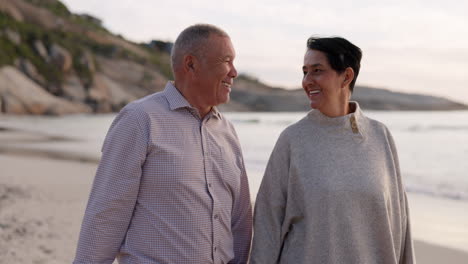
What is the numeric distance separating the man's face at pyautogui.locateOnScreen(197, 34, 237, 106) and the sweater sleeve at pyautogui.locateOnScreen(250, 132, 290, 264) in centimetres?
35

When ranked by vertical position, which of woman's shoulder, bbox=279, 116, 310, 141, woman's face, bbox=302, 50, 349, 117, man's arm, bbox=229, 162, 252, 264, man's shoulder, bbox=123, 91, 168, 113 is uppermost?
woman's face, bbox=302, 50, 349, 117

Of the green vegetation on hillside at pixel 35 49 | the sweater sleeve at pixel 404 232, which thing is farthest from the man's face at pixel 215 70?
the green vegetation on hillside at pixel 35 49

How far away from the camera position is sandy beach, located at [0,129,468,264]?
503 centimetres

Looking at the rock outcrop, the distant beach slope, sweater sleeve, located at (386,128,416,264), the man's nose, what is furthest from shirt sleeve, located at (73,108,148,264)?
the distant beach slope

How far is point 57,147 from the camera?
1577 cm

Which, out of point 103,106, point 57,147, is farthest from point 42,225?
point 103,106

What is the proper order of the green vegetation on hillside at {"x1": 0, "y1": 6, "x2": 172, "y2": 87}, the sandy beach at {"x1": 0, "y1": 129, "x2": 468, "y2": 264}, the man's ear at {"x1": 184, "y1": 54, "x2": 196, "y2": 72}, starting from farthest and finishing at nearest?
the green vegetation on hillside at {"x1": 0, "y1": 6, "x2": 172, "y2": 87}
the sandy beach at {"x1": 0, "y1": 129, "x2": 468, "y2": 264}
the man's ear at {"x1": 184, "y1": 54, "x2": 196, "y2": 72}

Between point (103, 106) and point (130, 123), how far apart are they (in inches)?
1844

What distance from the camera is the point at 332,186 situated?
240 centimetres

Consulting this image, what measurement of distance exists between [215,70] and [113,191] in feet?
2.25

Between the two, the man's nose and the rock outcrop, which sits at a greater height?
the man's nose

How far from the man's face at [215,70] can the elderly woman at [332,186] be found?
337 mm

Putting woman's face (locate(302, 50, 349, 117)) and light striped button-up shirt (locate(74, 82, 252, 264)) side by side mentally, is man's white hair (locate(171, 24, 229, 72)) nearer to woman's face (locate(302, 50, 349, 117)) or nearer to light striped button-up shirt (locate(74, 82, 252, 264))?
light striped button-up shirt (locate(74, 82, 252, 264))

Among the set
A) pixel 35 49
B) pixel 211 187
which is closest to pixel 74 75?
pixel 35 49
